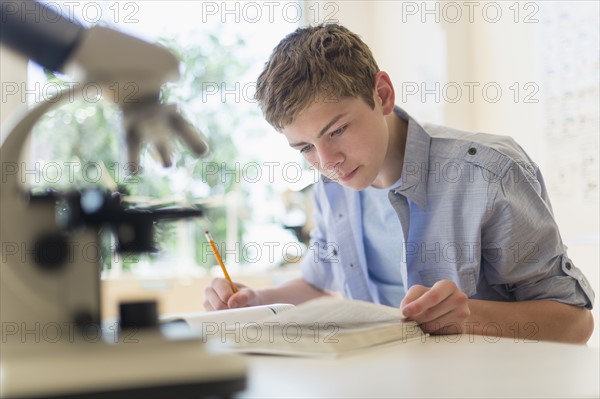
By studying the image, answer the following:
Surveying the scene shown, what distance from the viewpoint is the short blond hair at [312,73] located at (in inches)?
52.7

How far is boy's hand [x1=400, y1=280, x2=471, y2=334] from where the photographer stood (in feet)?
3.49

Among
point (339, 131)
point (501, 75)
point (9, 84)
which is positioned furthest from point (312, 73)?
point (501, 75)

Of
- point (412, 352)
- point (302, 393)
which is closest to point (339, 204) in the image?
point (412, 352)

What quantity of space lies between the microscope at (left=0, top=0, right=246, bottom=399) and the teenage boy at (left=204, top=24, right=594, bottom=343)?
0.71 meters

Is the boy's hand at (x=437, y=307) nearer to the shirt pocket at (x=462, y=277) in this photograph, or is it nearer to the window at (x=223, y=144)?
the shirt pocket at (x=462, y=277)

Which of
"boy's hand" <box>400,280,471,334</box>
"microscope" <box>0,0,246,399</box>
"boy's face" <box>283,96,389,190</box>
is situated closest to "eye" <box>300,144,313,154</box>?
"boy's face" <box>283,96,389,190</box>

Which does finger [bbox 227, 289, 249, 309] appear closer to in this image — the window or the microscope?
the microscope

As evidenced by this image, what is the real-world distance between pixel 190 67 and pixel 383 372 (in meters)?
2.64

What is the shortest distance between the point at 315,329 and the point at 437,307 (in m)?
0.21

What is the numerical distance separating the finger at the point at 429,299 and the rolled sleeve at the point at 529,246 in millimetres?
313

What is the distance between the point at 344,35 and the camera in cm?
150

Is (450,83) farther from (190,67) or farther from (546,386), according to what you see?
(546,386)

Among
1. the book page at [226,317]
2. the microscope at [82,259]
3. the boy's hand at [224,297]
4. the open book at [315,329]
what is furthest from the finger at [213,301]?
the microscope at [82,259]

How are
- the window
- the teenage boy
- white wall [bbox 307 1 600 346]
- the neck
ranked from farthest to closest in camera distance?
the window < white wall [bbox 307 1 600 346] < the neck < the teenage boy
